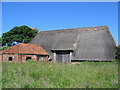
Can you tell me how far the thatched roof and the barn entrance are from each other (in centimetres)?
56

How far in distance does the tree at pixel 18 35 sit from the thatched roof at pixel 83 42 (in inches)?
508

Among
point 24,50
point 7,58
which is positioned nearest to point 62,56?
point 24,50

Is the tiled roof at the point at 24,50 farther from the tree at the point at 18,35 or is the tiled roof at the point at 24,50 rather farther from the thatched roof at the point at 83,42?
the tree at the point at 18,35

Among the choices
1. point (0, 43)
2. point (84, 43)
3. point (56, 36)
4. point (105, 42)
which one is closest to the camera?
point (105, 42)

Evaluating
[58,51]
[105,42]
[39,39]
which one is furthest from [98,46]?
[39,39]

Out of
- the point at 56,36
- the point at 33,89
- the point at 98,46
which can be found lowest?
the point at 33,89

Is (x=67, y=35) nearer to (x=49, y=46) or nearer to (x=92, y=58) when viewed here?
(x=49, y=46)

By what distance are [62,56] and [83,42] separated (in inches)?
137

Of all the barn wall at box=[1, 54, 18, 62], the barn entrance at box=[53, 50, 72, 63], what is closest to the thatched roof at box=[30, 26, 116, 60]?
the barn entrance at box=[53, 50, 72, 63]

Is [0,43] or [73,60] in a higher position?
[0,43]

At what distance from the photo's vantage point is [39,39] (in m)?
26.8

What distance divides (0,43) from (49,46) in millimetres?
21013

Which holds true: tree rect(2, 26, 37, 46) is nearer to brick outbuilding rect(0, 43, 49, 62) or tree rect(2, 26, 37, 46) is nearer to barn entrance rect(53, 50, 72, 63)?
brick outbuilding rect(0, 43, 49, 62)

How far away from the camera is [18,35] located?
128 feet
